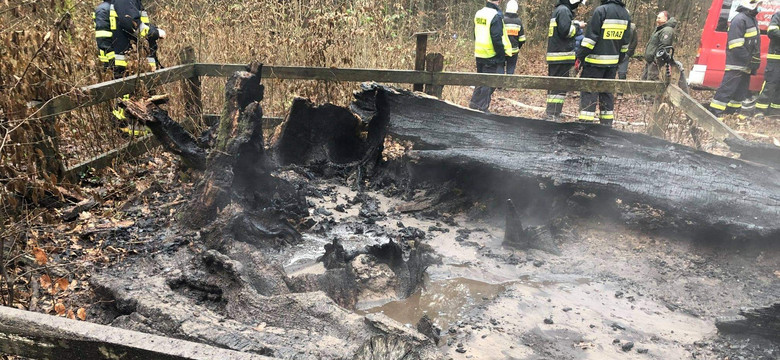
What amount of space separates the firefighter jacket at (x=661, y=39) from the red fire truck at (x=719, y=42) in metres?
0.67

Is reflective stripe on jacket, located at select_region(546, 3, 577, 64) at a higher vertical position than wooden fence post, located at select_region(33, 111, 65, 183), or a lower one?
higher

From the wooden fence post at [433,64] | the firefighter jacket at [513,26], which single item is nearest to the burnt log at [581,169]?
the wooden fence post at [433,64]

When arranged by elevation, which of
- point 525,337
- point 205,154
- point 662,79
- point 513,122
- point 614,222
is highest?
point 662,79

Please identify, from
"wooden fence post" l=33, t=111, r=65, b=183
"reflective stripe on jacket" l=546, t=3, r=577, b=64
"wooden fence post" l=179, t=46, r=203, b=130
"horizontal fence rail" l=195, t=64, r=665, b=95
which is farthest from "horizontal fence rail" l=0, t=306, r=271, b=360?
"reflective stripe on jacket" l=546, t=3, r=577, b=64

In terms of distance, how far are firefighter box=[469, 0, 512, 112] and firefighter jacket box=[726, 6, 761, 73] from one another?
12.3ft

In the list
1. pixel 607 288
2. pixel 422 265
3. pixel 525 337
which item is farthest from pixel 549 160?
pixel 525 337

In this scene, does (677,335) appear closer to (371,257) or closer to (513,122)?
(371,257)

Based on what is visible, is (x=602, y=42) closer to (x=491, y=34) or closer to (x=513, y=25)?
(x=491, y=34)

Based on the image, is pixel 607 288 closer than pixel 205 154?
Yes

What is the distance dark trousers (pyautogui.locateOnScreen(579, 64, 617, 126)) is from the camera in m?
6.88

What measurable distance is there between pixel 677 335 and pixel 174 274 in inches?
127

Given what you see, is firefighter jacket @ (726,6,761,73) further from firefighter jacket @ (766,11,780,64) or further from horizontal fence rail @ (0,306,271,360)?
horizontal fence rail @ (0,306,271,360)

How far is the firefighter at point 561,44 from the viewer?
7.84 meters

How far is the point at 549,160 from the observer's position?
14.8ft
